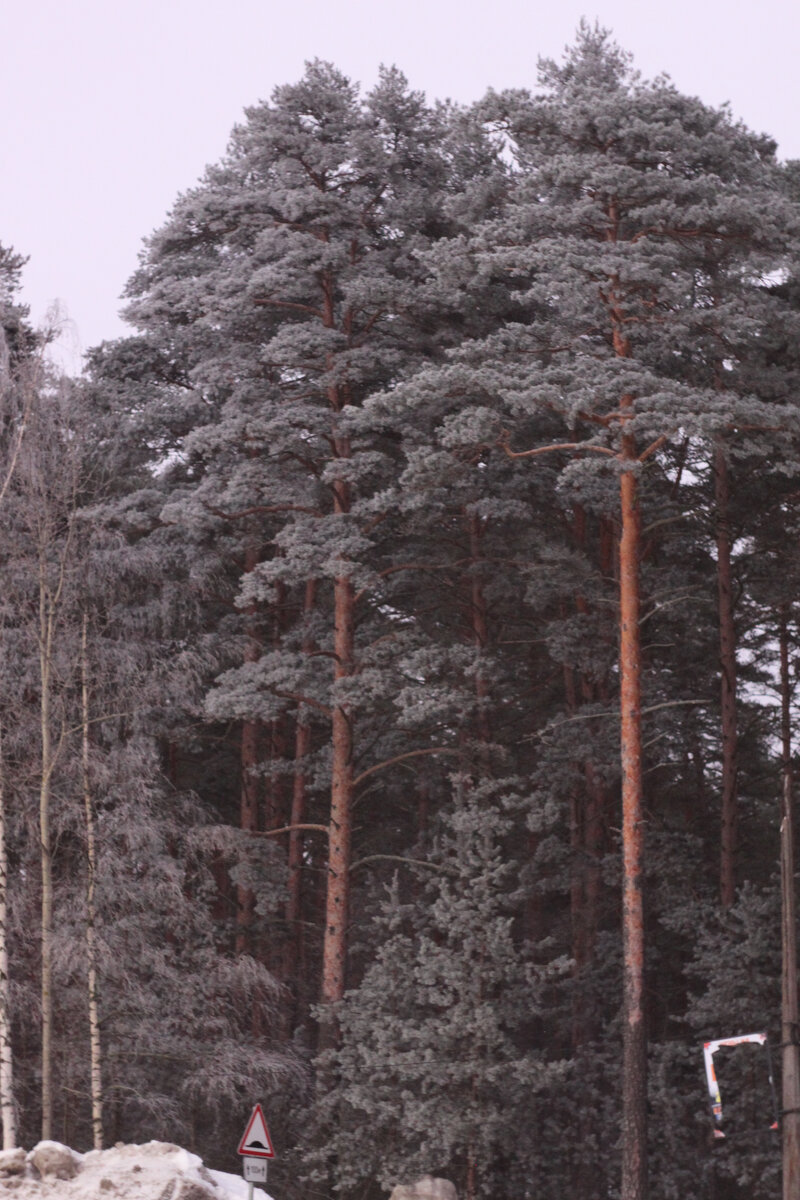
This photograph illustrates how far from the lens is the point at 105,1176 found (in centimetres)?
1439

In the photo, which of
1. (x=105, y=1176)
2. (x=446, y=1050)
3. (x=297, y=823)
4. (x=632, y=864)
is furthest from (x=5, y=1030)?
(x=297, y=823)

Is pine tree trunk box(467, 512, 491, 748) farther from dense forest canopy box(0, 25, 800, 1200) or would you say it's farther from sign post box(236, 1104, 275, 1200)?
sign post box(236, 1104, 275, 1200)

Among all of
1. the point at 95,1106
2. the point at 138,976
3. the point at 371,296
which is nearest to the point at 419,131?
the point at 371,296

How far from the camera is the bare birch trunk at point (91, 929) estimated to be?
18234 millimetres

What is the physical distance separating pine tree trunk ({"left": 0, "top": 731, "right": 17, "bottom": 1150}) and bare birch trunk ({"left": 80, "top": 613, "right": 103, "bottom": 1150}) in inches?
38.4

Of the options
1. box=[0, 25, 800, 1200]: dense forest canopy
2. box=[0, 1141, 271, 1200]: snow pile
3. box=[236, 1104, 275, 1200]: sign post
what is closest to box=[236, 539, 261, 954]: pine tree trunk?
box=[0, 25, 800, 1200]: dense forest canopy

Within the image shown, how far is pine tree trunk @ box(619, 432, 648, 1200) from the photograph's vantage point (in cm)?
1842

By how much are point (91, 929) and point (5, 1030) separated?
177 cm

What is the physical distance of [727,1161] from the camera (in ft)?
67.9

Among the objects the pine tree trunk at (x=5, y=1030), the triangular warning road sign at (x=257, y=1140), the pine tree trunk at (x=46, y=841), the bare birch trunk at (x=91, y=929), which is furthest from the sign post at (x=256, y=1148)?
the bare birch trunk at (x=91, y=929)

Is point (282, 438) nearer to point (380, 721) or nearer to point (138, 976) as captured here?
point (380, 721)

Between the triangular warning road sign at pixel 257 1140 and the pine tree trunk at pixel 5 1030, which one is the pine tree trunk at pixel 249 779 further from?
the triangular warning road sign at pixel 257 1140

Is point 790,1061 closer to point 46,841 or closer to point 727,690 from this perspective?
point 727,690

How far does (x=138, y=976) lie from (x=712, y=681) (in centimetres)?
1150
